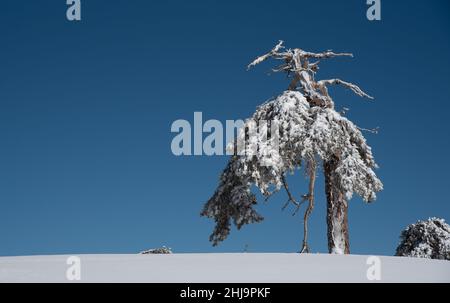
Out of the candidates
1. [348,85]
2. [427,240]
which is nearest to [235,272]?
[348,85]

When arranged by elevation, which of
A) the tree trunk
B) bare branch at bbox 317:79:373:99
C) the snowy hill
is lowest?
the snowy hill

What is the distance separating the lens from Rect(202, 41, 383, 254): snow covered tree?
58.5 ft

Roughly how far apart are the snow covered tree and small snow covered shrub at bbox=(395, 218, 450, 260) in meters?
7.74

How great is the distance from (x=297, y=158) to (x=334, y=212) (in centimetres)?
239

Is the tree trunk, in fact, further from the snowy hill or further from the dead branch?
the snowy hill

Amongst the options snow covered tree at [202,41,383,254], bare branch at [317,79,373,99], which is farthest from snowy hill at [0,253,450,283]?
bare branch at [317,79,373,99]

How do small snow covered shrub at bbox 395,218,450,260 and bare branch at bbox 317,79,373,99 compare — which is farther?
small snow covered shrub at bbox 395,218,450,260

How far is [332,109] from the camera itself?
19109mm

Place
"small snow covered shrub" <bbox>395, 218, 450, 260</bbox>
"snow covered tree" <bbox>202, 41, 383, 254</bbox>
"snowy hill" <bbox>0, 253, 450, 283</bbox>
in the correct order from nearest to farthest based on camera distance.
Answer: "snowy hill" <bbox>0, 253, 450, 283</bbox>
"snow covered tree" <bbox>202, 41, 383, 254</bbox>
"small snow covered shrub" <bbox>395, 218, 450, 260</bbox>

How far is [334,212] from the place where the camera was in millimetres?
19047

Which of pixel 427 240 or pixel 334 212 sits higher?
pixel 334 212

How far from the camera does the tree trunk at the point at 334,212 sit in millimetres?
18875

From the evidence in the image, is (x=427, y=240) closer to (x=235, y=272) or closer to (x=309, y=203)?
(x=309, y=203)
